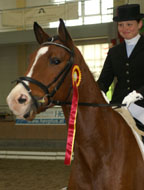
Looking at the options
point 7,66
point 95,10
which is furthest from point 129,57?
point 7,66

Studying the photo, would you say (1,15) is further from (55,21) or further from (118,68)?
(118,68)

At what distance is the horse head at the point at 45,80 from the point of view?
174cm

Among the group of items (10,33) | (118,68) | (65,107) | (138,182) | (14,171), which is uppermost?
(10,33)

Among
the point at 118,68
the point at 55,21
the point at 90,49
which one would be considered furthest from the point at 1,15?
the point at 118,68

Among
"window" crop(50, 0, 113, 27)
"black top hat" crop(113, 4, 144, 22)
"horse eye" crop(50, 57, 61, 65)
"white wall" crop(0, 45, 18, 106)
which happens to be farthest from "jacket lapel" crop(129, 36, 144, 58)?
"white wall" crop(0, 45, 18, 106)

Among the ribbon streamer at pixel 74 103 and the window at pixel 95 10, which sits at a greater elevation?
the window at pixel 95 10

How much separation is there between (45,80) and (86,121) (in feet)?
1.33

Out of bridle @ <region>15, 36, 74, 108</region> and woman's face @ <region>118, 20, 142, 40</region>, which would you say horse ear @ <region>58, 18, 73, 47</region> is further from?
woman's face @ <region>118, 20, 142, 40</region>

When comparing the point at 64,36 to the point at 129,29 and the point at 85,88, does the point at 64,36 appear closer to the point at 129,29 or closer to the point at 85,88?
the point at 85,88

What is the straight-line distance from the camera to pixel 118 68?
259cm

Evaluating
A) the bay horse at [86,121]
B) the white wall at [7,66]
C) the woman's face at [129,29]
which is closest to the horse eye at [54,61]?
the bay horse at [86,121]

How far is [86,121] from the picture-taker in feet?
6.69

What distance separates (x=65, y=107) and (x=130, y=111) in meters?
0.56

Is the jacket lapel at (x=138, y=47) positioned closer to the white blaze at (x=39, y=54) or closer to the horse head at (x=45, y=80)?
the horse head at (x=45, y=80)
